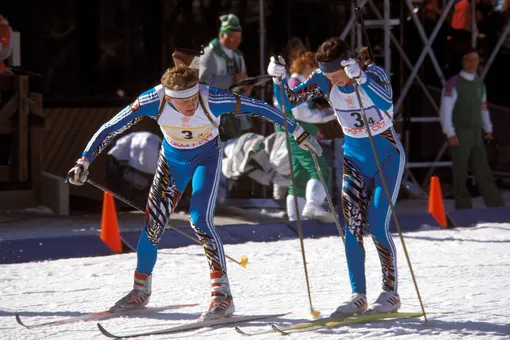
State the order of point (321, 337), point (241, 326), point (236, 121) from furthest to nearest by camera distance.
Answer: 1. point (236, 121)
2. point (241, 326)
3. point (321, 337)

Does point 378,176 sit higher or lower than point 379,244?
higher

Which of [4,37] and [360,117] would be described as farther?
[4,37]

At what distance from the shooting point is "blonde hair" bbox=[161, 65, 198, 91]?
6496 mm

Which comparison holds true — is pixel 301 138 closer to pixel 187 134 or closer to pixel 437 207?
pixel 187 134

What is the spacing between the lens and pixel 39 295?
294 inches

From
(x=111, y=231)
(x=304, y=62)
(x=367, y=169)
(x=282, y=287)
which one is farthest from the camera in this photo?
(x=304, y=62)

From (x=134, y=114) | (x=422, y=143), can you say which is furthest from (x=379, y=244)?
(x=422, y=143)

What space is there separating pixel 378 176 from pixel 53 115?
21.7 ft

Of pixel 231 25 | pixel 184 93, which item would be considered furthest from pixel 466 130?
pixel 184 93

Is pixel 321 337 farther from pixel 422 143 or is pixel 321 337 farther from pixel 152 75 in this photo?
pixel 422 143

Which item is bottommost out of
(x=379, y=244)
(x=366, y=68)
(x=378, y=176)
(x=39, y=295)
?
(x=39, y=295)

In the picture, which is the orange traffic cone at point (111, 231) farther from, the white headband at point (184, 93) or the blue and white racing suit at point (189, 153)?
the white headband at point (184, 93)

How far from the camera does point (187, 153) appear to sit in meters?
6.77

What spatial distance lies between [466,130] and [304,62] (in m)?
2.65
